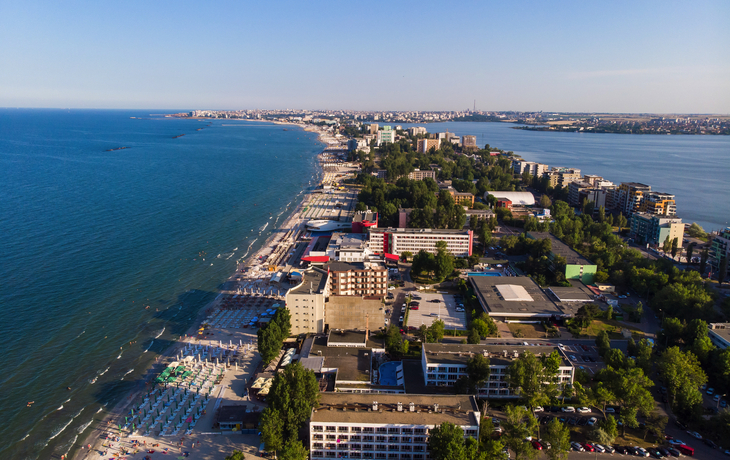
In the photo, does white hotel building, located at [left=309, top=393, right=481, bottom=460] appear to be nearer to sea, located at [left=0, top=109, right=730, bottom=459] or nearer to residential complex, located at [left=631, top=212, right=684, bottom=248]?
sea, located at [left=0, top=109, right=730, bottom=459]

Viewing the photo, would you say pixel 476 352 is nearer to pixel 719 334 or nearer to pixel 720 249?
pixel 719 334

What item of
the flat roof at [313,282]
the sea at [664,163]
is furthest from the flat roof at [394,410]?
the sea at [664,163]

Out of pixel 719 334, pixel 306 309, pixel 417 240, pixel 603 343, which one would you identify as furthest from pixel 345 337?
pixel 719 334

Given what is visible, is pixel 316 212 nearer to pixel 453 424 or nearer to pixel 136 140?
pixel 453 424

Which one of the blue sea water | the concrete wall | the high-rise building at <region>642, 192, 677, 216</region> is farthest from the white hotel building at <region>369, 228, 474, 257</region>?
the high-rise building at <region>642, 192, 677, 216</region>

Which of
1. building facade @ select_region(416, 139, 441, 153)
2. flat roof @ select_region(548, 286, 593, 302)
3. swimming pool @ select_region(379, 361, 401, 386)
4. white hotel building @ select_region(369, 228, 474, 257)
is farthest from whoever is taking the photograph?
building facade @ select_region(416, 139, 441, 153)
